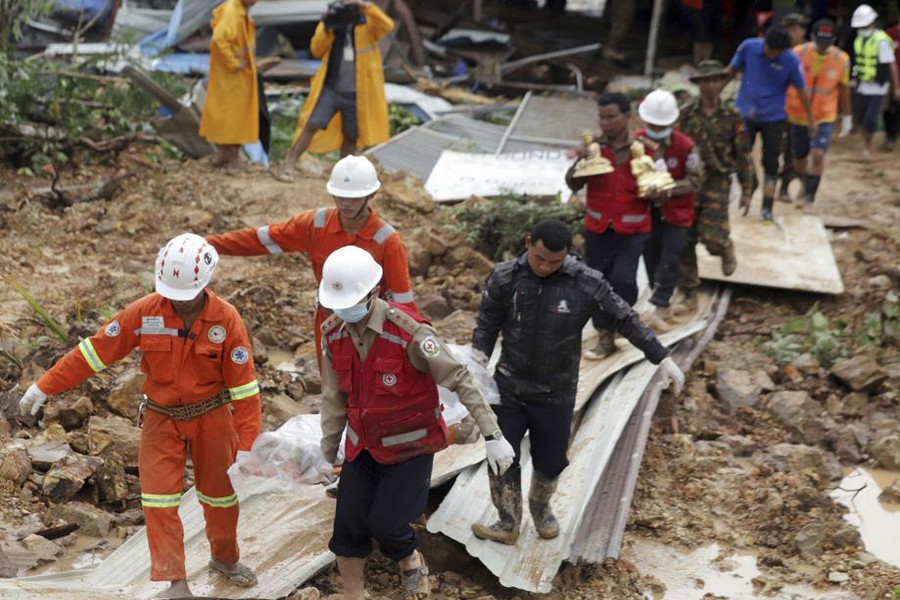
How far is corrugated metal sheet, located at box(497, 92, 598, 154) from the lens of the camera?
488 inches

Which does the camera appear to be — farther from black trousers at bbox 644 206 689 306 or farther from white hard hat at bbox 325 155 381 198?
white hard hat at bbox 325 155 381 198

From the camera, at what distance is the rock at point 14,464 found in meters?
5.17

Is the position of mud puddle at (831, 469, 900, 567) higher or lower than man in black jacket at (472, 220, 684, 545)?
lower

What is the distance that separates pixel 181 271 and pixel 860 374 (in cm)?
484

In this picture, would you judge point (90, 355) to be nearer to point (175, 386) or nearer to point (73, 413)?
point (175, 386)

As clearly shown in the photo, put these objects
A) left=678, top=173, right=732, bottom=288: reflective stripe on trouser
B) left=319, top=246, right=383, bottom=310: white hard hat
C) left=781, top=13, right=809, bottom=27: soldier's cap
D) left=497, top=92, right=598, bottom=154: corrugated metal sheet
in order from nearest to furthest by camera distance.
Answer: left=319, top=246, right=383, bottom=310: white hard hat
left=678, top=173, right=732, bottom=288: reflective stripe on trouser
left=781, top=13, right=809, bottom=27: soldier's cap
left=497, top=92, right=598, bottom=154: corrugated metal sheet

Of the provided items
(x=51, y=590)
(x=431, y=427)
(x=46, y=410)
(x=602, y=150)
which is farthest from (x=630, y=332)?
(x=46, y=410)

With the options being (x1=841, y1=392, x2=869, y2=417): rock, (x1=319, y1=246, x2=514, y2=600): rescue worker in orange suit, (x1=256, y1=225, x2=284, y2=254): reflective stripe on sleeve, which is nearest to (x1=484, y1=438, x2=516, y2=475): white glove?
(x1=319, y1=246, x2=514, y2=600): rescue worker in orange suit

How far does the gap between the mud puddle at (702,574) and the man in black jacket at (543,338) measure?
0.77 meters

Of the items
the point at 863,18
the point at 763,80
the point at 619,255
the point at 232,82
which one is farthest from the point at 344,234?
the point at 863,18

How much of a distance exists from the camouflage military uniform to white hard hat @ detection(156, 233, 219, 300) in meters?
4.19

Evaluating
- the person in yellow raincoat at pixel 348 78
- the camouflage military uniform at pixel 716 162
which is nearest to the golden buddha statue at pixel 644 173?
the camouflage military uniform at pixel 716 162

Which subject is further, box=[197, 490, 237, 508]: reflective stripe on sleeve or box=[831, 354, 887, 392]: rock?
box=[831, 354, 887, 392]: rock

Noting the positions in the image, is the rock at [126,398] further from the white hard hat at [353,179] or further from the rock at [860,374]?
the rock at [860,374]
